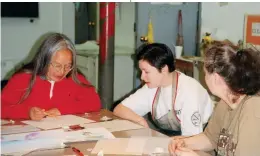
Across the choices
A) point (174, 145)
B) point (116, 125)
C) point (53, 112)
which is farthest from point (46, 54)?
point (174, 145)

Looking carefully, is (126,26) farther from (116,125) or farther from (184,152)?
(184,152)

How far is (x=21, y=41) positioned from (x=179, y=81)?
2.26 m

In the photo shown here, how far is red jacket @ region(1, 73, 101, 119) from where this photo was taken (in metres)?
2.23

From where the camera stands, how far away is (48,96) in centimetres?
229

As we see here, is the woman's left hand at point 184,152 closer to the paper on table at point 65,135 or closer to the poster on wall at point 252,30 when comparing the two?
the paper on table at point 65,135

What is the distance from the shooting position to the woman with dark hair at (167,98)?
2.02 m

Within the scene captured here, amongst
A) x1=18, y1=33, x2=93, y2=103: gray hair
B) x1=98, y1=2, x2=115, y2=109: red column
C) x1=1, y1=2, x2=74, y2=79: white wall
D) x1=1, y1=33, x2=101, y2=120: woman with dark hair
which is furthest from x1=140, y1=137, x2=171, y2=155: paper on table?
x1=1, y1=2, x2=74, y2=79: white wall

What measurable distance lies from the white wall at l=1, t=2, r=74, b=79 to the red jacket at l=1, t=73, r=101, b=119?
5.18ft

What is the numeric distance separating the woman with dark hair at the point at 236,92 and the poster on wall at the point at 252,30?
5.04 feet

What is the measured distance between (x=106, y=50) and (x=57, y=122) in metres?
1.22

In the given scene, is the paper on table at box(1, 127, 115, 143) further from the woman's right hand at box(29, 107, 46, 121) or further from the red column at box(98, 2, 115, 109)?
the red column at box(98, 2, 115, 109)

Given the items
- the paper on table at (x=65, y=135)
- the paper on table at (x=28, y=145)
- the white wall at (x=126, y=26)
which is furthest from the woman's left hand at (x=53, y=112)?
the white wall at (x=126, y=26)

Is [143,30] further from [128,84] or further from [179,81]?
[179,81]

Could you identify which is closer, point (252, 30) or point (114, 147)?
point (114, 147)
